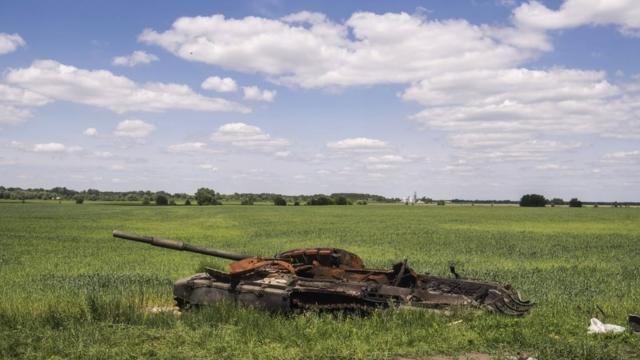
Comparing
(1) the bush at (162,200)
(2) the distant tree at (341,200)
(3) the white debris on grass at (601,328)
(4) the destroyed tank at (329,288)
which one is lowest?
(3) the white debris on grass at (601,328)

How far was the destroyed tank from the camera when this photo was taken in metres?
10.6

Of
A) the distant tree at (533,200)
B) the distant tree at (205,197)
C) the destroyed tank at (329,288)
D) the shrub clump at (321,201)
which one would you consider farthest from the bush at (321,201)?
the destroyed tank at (329,288)

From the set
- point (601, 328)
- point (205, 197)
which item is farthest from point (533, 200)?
point (601, 328)

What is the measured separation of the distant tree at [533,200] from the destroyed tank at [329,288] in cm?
15179

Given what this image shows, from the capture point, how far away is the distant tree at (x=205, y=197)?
138938 millimetres

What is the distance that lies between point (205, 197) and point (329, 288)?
431 ft

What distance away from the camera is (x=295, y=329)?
946 centimetres

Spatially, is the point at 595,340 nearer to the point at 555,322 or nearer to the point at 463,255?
the point at 555,322

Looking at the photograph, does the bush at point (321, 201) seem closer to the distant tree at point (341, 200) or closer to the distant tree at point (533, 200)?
the distant tree at point (341, 200)

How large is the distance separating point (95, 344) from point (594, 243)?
33.5 metres

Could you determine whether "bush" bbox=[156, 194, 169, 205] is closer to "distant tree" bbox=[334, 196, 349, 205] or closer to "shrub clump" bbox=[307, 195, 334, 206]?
"shrub clump" bbox=[307, 195, 334, 206]

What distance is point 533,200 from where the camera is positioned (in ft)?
511

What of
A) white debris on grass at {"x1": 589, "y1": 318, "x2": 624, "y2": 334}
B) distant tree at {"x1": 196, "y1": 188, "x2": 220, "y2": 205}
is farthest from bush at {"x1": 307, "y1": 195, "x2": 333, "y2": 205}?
white debris on grass at {"x1": 589, "y1": 318, "x2": 624, "y2": 334}

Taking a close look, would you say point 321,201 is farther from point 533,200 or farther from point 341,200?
point 533,200
